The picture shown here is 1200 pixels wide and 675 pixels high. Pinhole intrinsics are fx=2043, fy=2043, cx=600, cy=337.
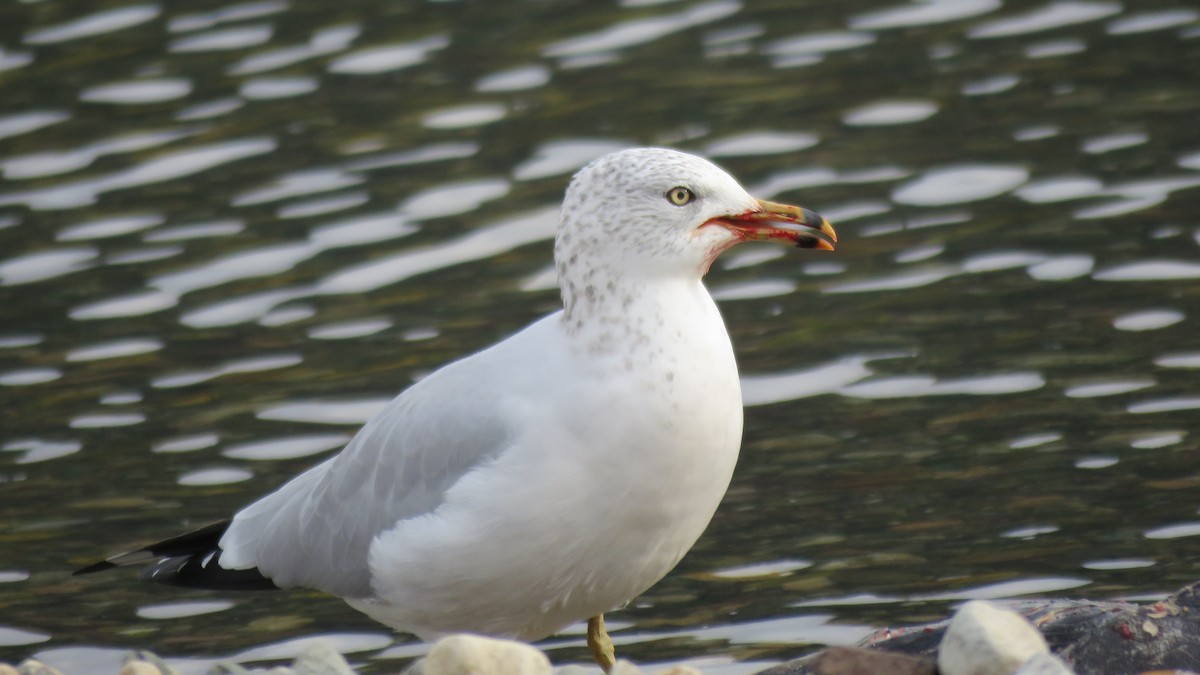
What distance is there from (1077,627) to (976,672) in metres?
0.46

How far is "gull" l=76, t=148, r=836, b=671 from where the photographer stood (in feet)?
17.0

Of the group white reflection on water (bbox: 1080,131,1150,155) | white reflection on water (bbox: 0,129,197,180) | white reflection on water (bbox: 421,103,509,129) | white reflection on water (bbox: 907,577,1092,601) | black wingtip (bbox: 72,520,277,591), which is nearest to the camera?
black wingtip (bbox: 72,520,277,591)

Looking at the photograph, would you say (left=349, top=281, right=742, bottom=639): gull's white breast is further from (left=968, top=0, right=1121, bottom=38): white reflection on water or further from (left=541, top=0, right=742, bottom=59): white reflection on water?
(left=968, top=0, right=1121, bottom=38): white reflection on water

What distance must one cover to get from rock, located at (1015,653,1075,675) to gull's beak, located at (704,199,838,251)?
1353 millimetres

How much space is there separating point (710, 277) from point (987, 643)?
15.3 ft

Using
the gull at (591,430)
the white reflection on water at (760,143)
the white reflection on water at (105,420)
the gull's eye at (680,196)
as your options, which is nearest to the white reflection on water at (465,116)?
the white reflection on water at (760,143)

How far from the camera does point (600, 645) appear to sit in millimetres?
5957

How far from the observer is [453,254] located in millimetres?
9547

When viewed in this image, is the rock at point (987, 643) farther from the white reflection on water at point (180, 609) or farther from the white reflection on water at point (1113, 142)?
the white reflection on water at point (1113, 142)

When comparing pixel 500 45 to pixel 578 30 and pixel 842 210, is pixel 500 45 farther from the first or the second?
pixel 842 210

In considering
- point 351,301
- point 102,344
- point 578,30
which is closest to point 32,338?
point 102,344

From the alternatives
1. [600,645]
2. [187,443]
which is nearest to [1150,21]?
[187,443]

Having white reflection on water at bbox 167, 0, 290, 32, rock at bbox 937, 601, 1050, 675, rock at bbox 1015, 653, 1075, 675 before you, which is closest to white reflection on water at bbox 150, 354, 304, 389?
white reflection on water at bbox 167, 0, 290, 32

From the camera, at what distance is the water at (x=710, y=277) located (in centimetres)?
698
